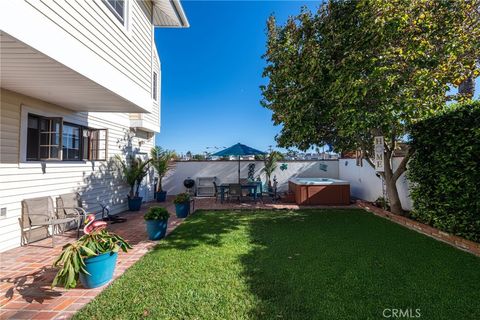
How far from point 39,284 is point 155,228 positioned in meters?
2.23

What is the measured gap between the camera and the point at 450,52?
4969 mm

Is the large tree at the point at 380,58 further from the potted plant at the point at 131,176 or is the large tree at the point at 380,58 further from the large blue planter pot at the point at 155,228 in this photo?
the potted plant at the point at 131,176

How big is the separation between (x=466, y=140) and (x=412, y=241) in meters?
2.41

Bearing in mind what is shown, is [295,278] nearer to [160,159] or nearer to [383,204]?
[383,204]

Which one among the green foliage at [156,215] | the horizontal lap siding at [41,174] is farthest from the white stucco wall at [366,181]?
the horizontal lap siding at [41,174]

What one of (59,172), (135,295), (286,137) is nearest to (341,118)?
(286,137)

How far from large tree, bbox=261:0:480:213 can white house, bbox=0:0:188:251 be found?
425cm

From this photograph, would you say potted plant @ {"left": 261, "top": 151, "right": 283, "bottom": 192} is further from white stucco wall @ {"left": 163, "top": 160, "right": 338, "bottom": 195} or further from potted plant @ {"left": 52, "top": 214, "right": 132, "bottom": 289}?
potted plant @ {"left": 52, "top": 214, "right": 132, "bottom": 289}

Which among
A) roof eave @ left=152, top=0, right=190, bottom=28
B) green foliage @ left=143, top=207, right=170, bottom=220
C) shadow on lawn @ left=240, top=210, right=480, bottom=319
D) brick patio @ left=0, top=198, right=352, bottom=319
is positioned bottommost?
brick patio @ left=0, top=198, right=352, bottom=319

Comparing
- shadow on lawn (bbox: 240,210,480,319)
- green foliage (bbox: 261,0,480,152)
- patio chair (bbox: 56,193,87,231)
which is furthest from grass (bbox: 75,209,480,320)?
green foliage (bbox: 261,0,480,152)

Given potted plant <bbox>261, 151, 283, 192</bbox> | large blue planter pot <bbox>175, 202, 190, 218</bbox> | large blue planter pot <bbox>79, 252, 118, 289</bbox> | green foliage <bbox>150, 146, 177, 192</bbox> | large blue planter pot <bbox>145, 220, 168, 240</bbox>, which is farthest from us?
potted plant <bbox>261, 151, 283, 192</bbox>

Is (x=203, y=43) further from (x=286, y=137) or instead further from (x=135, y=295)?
(x=135, y=295)

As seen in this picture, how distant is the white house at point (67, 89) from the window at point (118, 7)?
20 millimetres

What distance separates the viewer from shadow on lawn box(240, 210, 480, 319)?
2787 mm
